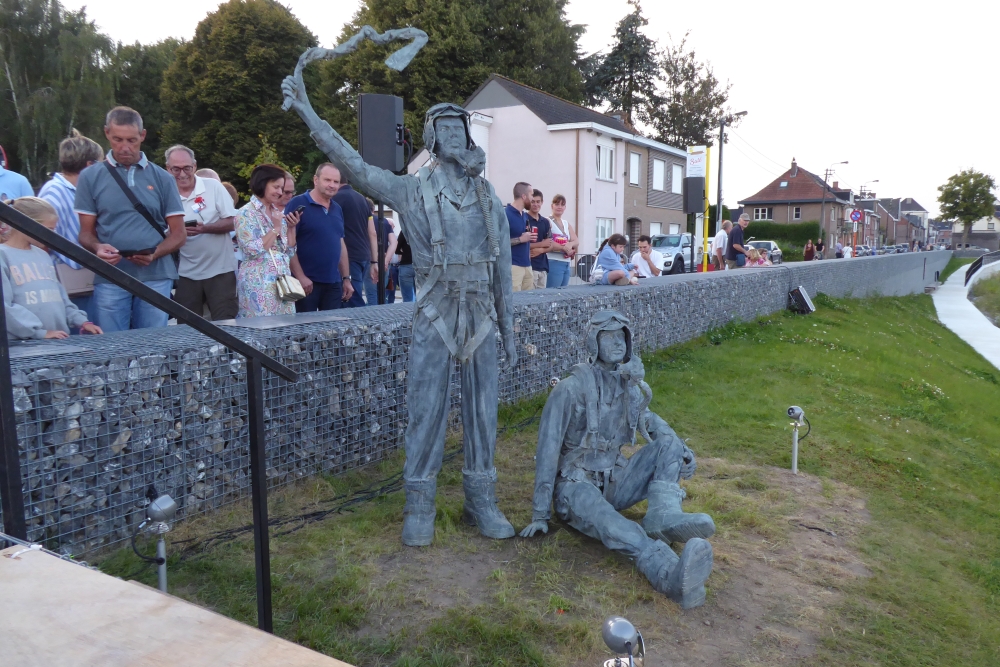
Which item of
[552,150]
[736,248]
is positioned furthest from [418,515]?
[552,150]

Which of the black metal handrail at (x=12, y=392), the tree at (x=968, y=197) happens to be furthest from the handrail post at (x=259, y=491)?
the tree at (x=968, y=197)

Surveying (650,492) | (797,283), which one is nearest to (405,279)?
(650,492)

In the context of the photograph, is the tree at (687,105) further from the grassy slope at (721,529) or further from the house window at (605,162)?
the grassy slope at (721,529)

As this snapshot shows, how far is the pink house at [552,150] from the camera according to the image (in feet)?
101

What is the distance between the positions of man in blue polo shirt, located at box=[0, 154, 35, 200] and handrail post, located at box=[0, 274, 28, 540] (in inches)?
149

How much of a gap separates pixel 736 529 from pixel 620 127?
32.3 metres

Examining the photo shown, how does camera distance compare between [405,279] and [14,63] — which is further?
[14,63]

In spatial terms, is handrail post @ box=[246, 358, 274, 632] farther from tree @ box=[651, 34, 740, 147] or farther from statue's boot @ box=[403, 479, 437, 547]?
tree @ box=[651, 34, 740, 147]

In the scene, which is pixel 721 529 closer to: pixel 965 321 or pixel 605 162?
pixel 605 162

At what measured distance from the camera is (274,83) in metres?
37.6

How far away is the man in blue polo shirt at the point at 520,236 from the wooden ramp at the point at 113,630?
21.1 ft

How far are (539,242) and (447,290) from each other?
5.32 meters

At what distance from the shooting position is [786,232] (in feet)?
172

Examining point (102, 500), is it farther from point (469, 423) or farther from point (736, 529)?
point (736, 529)
